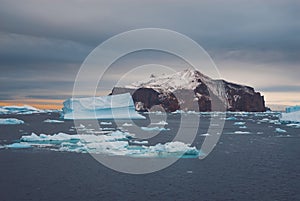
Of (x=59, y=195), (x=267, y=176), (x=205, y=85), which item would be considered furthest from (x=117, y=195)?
(x=205, y=85)

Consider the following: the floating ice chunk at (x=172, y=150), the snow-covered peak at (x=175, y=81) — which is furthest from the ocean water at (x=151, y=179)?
the snow-covered peak at (x=175, y=81)

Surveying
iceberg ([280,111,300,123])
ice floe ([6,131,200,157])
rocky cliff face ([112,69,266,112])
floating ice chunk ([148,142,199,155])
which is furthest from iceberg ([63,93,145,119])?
rocky cliff face ([112,69,266,112])

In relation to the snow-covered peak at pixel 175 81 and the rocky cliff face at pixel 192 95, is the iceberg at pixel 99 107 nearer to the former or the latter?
the rocky cliff face at pixel 192 95

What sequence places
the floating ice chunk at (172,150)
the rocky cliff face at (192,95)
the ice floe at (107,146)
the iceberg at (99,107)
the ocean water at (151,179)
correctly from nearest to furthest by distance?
the ocean water at (151,179) < the floating ice chunk at (172,150) < the ice floe at (107,146) < the iceberg at (99,107) < the rocky cliff face at (192,95)

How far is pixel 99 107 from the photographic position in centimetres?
5672

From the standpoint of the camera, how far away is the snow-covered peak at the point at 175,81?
15388 centimetres

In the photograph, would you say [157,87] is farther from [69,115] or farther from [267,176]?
[267,176]

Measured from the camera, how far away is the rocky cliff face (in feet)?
473

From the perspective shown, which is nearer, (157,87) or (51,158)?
(51,158)

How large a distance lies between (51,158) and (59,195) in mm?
7877

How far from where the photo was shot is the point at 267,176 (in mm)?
16250

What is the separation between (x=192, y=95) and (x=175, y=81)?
53.9 ft

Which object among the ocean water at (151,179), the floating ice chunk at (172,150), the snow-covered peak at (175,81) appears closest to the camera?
the ocean water at (151,179)

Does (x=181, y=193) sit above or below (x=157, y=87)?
below
